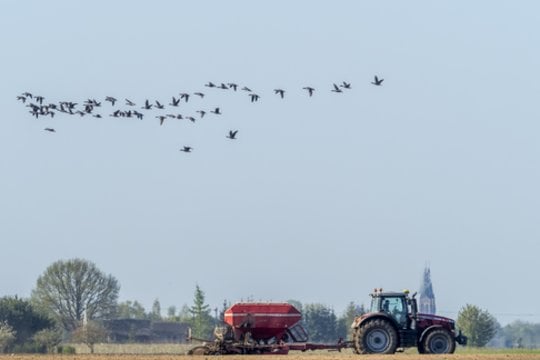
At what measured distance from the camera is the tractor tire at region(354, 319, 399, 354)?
201 feet

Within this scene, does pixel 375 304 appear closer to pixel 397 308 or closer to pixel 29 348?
pixel 397 308

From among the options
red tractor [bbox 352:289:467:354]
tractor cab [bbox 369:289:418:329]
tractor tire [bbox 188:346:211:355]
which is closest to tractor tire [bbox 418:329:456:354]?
red tractor [bbox 352:289:467:354]

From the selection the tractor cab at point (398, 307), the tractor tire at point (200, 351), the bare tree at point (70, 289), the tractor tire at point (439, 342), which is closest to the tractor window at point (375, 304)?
the tractor cab at point (398, 307)

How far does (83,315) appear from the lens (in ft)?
350

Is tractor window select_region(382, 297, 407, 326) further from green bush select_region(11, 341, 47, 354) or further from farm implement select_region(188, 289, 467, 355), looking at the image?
green bush select_region(11, 341, 47, 354)

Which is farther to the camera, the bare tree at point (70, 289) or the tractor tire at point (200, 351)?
the bare tree at point (70, 289)

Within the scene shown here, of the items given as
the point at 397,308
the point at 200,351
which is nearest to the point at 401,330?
the point at 397,308

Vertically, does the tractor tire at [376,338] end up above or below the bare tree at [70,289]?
below

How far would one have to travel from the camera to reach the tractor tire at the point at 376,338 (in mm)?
61406

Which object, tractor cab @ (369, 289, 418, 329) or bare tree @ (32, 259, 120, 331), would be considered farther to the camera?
bare tree @ (32, 259, 120, 331)

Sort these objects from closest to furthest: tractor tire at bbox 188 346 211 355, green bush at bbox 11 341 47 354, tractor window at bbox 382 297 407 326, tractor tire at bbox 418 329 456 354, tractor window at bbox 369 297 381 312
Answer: tractor tire at bbox 418 329 456 354, tractor tire at bbox 188 346 211 355, tractor window at bbox 382 297 407 326, tractor window at bbox 369 297 381 312, green bush at bbox 11 341 47 354

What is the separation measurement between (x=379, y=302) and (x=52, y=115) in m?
29.8

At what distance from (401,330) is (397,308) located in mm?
1004

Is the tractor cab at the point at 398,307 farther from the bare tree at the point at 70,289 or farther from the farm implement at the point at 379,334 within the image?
the bare tree at the point at 70,289
